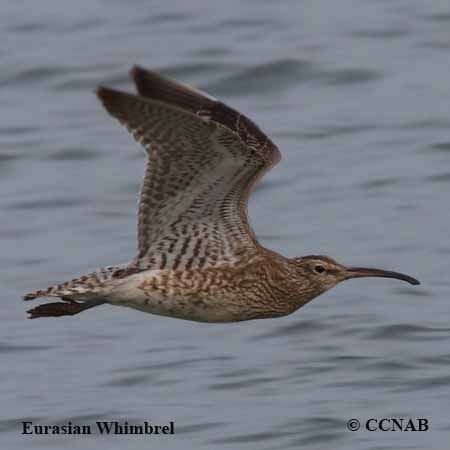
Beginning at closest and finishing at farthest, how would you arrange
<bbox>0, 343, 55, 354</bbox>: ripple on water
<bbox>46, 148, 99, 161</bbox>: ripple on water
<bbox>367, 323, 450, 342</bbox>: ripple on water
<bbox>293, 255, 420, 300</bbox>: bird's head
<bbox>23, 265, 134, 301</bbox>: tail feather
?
<bbox>23, 265, 134, 301</bbox>: tail feather
<bbox>293, 255, 420, 300</bbox>: bird's head
<bbox>367, 323, 450, 342</bbox>: ripple on water
<bbox>0, 343, 55, 354</bbox>: ripple on water
<bbox>46, 148, 99, 161</bbox>: ripple on water

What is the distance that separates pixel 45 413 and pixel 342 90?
8.07m

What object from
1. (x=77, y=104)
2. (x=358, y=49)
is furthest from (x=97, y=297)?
(x=358, y=49)

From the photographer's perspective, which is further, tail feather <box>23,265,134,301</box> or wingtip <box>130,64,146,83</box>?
tail feather <box>23,265,134,301</box>

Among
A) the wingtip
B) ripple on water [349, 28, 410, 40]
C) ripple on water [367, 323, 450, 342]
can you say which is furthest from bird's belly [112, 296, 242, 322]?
ripple on water [349, 28, 410, 40]

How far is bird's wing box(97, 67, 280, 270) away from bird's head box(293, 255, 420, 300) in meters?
0.48

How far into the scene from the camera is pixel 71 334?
14219mm

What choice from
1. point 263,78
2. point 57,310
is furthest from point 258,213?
point 57,310

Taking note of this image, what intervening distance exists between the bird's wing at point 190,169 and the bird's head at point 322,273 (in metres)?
0.48

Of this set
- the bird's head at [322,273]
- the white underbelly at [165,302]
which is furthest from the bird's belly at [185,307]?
the bird's head at [322,273]

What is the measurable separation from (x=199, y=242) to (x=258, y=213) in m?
5.01

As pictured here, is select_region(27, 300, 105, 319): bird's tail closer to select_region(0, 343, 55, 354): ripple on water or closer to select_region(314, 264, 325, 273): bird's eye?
select_region(314, 264, 325, 273): bird's eye

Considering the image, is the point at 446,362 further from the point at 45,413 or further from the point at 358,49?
the point at 358,49

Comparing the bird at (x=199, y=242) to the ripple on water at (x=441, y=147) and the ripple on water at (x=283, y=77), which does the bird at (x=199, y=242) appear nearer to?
the ripple on water at (x=441, y=147)

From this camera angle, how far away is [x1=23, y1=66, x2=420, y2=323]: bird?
10.8 meters
